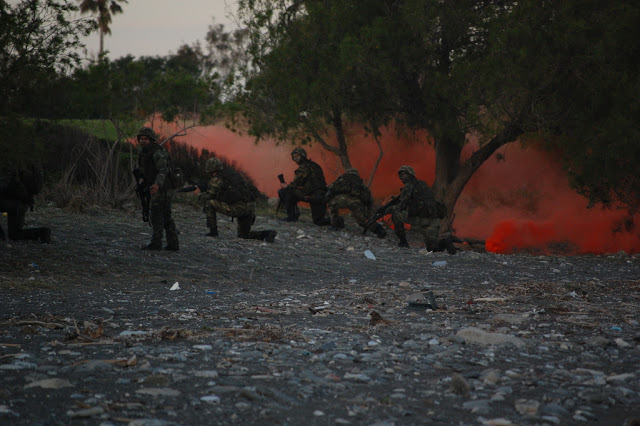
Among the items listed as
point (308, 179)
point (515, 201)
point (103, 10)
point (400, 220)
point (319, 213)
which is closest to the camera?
point (400, 220)

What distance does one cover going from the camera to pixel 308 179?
16.9m

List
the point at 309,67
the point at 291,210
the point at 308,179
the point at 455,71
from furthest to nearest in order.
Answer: the point at 309,67 < the point at 291,210 < the point at 308,179 < the point at 455,71

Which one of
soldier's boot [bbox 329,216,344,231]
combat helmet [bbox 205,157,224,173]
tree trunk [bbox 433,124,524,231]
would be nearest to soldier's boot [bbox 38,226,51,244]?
combat helmet [bbox 205,157,224,173]

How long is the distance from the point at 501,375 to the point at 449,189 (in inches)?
599

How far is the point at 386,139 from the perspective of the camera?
2320 centimetres

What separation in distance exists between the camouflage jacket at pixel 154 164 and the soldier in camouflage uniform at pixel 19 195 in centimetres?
140

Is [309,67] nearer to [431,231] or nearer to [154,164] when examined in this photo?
[431,231]

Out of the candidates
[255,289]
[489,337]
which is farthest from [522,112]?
[489,337]

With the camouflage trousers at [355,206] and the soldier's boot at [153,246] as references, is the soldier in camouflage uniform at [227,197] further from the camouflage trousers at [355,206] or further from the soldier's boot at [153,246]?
the camouflage trousers at [355,206]

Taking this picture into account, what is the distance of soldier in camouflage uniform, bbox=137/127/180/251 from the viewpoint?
392 inches

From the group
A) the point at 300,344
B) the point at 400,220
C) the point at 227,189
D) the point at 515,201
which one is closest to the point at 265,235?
the point at 227,189

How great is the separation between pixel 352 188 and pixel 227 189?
13.8 feet

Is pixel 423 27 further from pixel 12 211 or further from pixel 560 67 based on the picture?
pixel 12 211

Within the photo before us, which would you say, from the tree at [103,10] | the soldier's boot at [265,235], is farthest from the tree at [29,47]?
the tree at [103,10]
